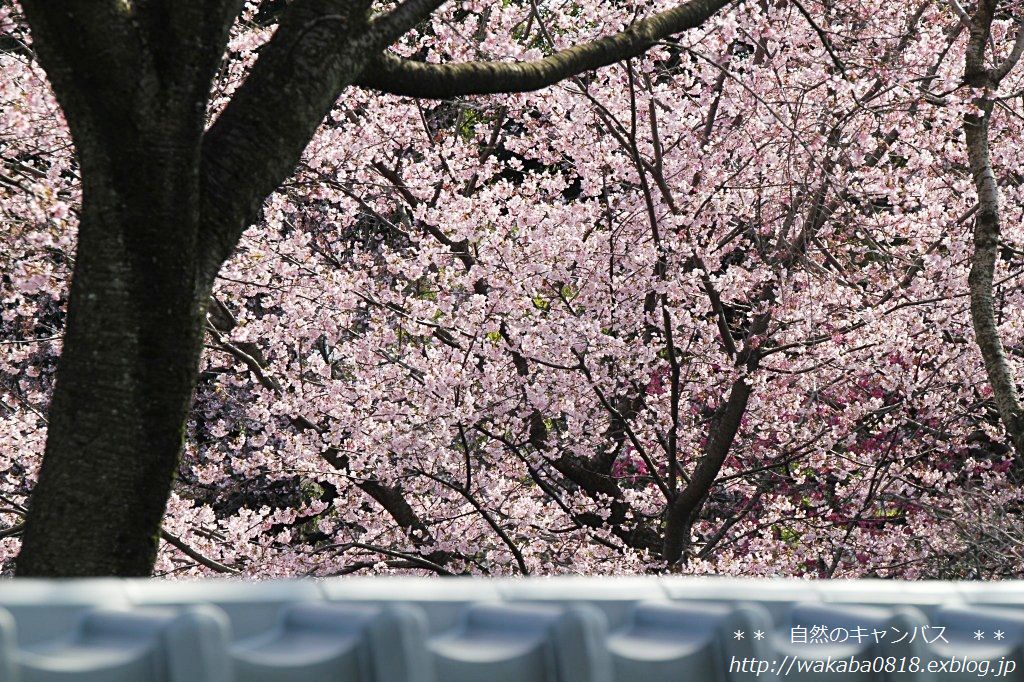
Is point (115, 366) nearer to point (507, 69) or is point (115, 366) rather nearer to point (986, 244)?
point (507, 69)

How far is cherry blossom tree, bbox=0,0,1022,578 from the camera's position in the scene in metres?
6.96

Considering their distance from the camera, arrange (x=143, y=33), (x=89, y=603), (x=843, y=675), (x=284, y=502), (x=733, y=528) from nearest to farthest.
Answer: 1. (x=89, y=603)
2. (x=843, y=675)
3. (x=143, y=33)
4. (x=733, y=528)
5. (x=284, y=502)

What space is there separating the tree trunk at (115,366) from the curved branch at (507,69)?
1.08 meters

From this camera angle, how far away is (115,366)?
3023 mm

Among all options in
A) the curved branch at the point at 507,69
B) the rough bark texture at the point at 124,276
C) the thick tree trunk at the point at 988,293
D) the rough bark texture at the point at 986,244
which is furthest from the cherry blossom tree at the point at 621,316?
the rough bark texture at the point at 124,276

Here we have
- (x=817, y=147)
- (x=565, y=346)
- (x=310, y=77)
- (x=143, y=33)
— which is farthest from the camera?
(x=565, y=346)

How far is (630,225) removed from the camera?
7777mm

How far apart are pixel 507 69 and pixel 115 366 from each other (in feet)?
6.66

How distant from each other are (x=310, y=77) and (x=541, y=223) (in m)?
4.21

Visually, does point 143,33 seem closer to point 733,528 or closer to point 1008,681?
point 1008,681

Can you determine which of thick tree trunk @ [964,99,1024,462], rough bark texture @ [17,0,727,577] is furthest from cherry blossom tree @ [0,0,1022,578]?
rough bark texture @ [17,0,727,577]

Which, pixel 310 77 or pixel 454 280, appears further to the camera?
pixel 454 280

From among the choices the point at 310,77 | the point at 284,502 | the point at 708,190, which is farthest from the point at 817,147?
the point at 284,502

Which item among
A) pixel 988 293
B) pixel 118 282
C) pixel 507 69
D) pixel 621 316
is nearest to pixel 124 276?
pixel 118 282
